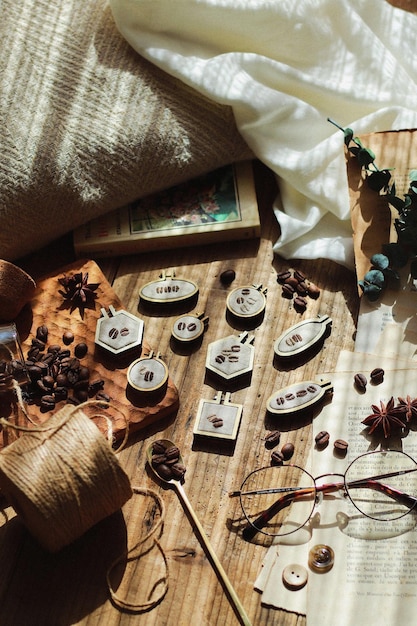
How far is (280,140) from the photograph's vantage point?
163 cm

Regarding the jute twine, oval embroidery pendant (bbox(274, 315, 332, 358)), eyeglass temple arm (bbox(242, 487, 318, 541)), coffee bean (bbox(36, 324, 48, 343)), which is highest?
oval embroidery pendant (bbox(274, 315, 332, 358))

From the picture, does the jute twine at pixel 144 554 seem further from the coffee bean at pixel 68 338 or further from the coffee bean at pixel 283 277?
the coffee bean at pixel 283 277

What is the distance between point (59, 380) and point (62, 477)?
0.91ft

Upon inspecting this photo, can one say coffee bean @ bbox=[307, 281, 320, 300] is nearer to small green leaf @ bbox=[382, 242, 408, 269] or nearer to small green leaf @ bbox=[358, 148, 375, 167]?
small green leaf @ bbox=[382, 242, 408, 269]

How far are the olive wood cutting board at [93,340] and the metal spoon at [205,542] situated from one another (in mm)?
64

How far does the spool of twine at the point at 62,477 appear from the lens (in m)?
1.19

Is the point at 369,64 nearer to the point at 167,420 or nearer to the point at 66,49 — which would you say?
the point at 66,49

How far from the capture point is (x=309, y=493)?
132cm

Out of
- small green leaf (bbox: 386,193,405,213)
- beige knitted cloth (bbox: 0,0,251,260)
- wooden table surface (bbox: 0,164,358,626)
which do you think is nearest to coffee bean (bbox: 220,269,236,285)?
wooden table surface (bbox: 0,164,358,626)

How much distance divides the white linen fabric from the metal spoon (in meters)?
0.51

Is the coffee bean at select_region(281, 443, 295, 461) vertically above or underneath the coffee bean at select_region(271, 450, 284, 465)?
above

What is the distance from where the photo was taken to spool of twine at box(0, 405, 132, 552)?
3.92 feet

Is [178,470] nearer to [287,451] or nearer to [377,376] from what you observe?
[287,451]

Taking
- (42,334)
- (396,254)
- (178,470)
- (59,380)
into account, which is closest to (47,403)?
(59,380)
